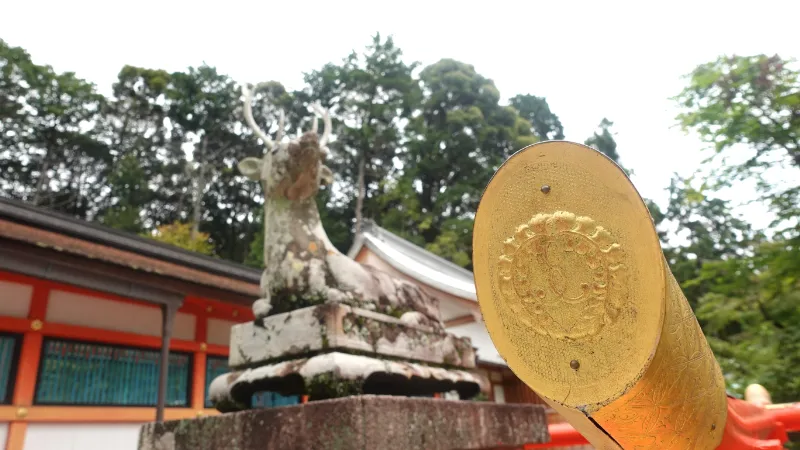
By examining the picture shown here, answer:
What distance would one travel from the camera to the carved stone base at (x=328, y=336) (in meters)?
1.91

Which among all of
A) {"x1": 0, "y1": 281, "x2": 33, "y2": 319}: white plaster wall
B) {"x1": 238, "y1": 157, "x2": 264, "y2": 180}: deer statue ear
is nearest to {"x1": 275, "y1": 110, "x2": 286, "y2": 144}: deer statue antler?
{"x1": 238, "y1": 157, "x2": 264, "y2": 180}: deer statue ear

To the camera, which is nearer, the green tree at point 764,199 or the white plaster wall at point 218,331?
the green tree at point 764,199

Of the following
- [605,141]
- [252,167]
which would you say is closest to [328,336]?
[252,167]

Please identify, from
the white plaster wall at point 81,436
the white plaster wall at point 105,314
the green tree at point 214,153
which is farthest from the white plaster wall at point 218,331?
the green tree at point 214,153

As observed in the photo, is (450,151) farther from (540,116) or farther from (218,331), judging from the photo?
(218,331)

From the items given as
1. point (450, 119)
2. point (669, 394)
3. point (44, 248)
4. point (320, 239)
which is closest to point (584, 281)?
point (669, 394)

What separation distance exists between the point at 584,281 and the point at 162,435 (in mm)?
1663

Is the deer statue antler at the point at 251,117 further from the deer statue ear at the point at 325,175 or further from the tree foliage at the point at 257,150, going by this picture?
the tree foliage at the point at 257,150

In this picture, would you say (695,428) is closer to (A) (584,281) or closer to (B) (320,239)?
(A) (584,281)

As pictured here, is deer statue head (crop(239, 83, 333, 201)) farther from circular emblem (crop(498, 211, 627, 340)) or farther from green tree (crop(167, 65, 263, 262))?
green tree (crop(167, 65, 263, 262))

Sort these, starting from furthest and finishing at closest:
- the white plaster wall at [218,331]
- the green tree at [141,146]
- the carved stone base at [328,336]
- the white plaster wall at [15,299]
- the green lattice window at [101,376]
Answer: the green tree at [141,146], the white plaster wall at [218,331], the green lattice window at [101,376], the white plaster wall at [15,299], the carved stone base at [328,336]

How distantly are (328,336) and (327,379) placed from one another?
6.9 inches

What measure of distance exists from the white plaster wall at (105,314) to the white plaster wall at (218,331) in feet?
1.27

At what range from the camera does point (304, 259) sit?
2266 millimetres
